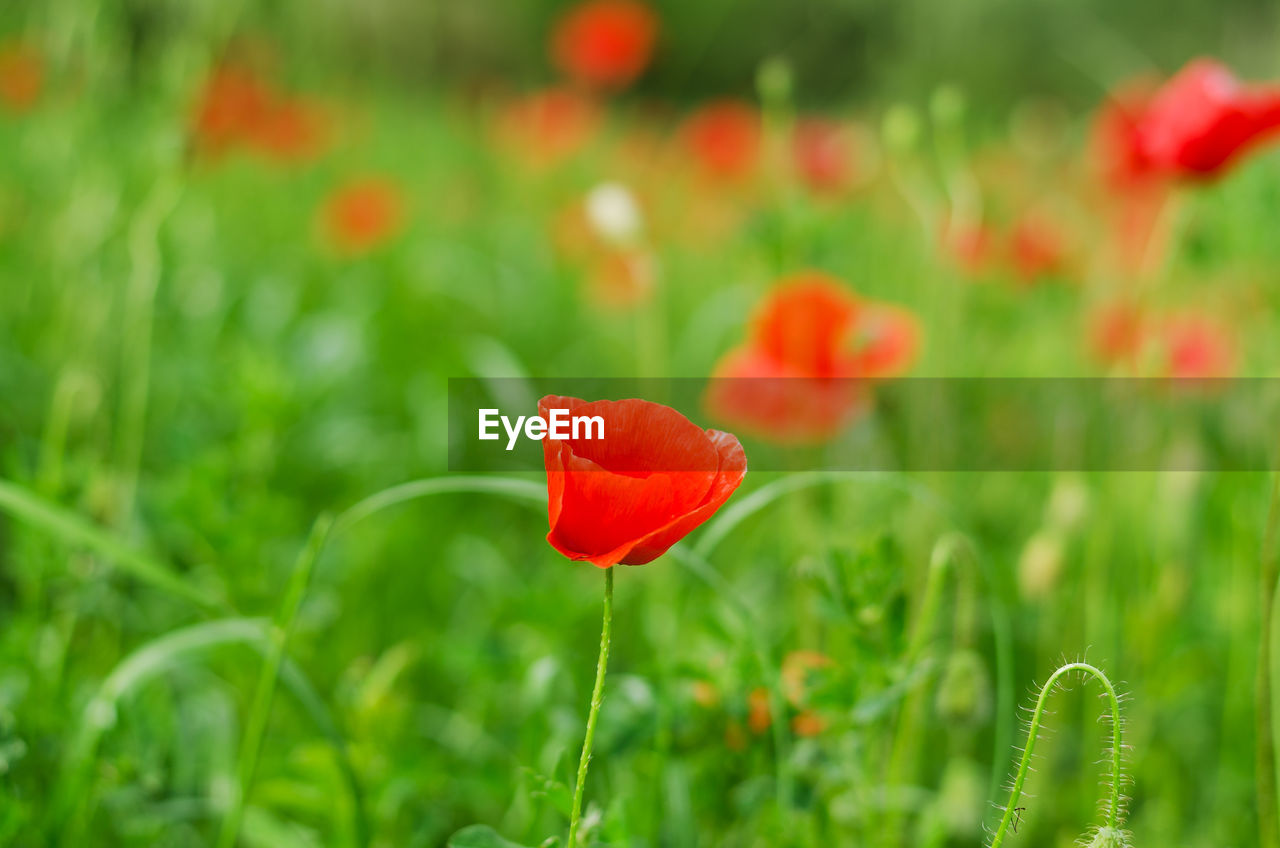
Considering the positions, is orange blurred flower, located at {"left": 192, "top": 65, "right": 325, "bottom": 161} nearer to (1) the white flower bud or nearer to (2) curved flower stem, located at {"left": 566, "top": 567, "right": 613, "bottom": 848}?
(1) the white flower bud

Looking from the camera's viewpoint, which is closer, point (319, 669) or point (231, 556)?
point (231, 556)

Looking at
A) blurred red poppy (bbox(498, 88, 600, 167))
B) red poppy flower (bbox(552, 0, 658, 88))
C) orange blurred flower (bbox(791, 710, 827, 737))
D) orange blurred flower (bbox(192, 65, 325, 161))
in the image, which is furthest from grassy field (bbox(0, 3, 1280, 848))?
red poppy flower (bbox(552, 0, 658, 88))

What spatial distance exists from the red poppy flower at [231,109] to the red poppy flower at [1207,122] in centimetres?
170

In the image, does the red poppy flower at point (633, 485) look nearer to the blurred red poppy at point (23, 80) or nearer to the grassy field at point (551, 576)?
the grassy field at point (551, 576)

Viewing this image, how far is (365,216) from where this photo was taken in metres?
2.04

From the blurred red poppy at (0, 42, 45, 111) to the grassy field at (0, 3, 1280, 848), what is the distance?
9.9 inches

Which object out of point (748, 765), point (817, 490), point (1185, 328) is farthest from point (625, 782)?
point (1185, 328)

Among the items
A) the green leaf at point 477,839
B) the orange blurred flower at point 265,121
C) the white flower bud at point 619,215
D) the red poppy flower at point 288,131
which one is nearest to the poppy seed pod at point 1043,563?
the white flower bud at point 619,215

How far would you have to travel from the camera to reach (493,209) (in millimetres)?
3041

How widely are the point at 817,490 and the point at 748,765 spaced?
0.34 meters

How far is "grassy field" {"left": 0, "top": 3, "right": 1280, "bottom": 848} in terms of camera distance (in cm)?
72

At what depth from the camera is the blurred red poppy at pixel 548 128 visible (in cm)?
286

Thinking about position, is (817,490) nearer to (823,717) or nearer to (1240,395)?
(823,717)

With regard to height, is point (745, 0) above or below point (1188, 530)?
above
